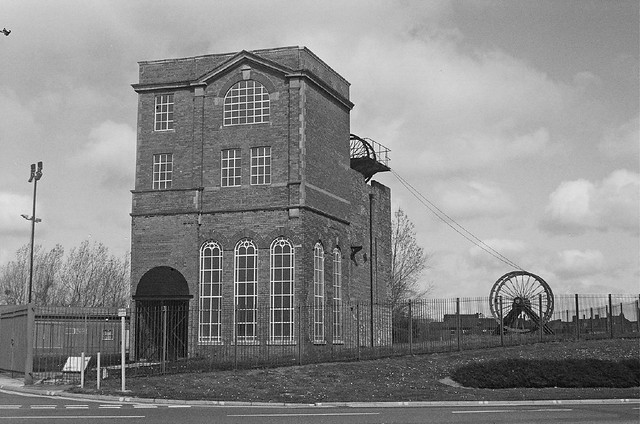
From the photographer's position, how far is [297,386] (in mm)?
25062

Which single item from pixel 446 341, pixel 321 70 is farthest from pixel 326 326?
pixel 321 70

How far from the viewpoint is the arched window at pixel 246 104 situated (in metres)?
36.6

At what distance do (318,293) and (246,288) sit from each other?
3.25 meters

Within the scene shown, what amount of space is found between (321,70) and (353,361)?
48.3 ft

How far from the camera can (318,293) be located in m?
36.2

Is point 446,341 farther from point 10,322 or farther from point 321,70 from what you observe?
point 10,322

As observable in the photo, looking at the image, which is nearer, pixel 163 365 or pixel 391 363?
pixel 163 365

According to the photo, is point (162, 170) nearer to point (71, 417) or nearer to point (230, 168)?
point (230, 168)

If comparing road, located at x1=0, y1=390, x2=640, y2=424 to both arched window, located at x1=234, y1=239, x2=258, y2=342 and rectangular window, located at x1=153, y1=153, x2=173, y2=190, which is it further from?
rectangular window, located at x1=153, y1=153, x2=173, y2=190

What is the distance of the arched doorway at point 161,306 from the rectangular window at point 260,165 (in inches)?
214

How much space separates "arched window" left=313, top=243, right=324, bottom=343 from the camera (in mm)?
35588

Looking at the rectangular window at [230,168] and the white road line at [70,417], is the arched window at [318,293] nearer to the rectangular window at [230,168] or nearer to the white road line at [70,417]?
the rectangular window at [230,168]

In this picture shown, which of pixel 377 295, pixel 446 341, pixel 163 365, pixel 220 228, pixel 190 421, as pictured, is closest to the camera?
pixel 190 421

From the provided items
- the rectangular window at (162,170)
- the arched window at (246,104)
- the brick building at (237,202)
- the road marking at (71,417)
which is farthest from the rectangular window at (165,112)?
the road marking at (71,417)
